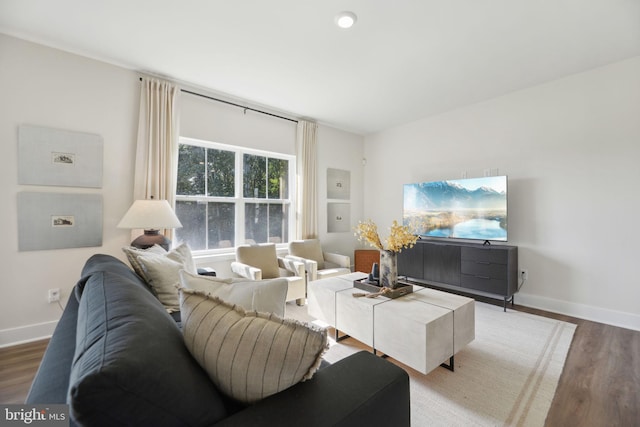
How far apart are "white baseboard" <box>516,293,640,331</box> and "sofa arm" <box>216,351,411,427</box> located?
335 cm

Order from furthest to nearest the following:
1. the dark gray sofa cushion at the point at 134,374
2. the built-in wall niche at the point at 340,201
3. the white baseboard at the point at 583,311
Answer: the built-in wall niche at the point at 340,201 < the white baseboard at the point at 583,311 < the dark gray sofa cushion at the point at 134,374

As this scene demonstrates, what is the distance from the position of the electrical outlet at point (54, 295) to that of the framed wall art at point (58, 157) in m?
1.00

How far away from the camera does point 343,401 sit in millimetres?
747

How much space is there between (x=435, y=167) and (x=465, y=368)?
3.02 metres

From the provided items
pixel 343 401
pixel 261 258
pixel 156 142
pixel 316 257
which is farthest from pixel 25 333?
pixel 343 401

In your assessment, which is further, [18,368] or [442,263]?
[442,263]

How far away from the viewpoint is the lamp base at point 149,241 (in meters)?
2.57

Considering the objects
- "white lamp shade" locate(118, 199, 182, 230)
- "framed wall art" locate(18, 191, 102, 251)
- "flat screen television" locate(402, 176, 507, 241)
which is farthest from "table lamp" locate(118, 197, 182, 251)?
"flat screen television" locate(402, 176, 507, 241)

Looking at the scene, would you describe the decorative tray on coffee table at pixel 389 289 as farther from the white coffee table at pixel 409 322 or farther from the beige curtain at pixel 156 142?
the beige curtain at pixel 156 142

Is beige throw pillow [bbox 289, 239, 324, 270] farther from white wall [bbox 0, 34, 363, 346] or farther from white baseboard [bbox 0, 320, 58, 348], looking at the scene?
white baseboard [bbox 0, 320, 58, 348]

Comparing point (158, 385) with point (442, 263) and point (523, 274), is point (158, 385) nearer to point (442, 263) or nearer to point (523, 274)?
point (442, 263)

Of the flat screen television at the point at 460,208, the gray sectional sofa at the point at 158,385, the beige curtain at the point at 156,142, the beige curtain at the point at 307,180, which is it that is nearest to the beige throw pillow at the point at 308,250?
the beige curtain at the point at 307,180

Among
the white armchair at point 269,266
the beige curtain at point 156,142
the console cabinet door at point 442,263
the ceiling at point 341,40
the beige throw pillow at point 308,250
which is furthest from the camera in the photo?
the beige throw pillow at point 308,250

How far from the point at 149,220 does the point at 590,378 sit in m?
3.70
